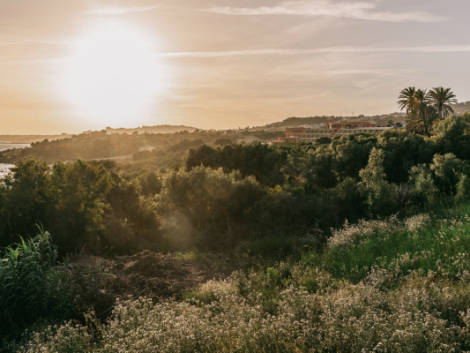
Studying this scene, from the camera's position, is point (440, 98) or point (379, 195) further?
point (440, 98)

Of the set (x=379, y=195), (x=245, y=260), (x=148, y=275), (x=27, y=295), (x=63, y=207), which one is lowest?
(x=245, y=260)

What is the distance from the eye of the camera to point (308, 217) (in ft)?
53.2

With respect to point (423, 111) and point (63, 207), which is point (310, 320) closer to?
point (63, 207)

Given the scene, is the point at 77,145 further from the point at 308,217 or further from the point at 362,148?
the point at 308,217

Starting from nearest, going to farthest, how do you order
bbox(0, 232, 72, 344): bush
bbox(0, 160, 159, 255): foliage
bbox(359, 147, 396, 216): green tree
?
bbox(0, 232, 72, 344): bush
bbox(0, 160, 159, 255): foliage
bbox(359, 147, 396, 216): green tree

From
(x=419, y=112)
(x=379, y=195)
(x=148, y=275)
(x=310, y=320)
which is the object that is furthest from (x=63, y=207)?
(x=419, y=112)

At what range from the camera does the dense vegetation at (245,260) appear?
5.11 metres

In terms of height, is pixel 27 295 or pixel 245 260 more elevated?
pixel 27 295

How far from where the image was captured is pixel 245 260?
1125 cm

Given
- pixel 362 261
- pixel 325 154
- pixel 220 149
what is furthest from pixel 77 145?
pixel 362 261

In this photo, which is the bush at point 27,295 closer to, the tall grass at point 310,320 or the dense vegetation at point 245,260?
the dense vegetation at point 245,260

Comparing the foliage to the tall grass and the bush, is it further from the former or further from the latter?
the tall grass

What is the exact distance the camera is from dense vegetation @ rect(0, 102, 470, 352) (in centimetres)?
511

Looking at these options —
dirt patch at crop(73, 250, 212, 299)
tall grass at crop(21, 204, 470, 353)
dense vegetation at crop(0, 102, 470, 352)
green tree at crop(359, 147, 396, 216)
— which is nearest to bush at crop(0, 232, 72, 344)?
dense vegetation at crop(0, 102, 470, 352)
